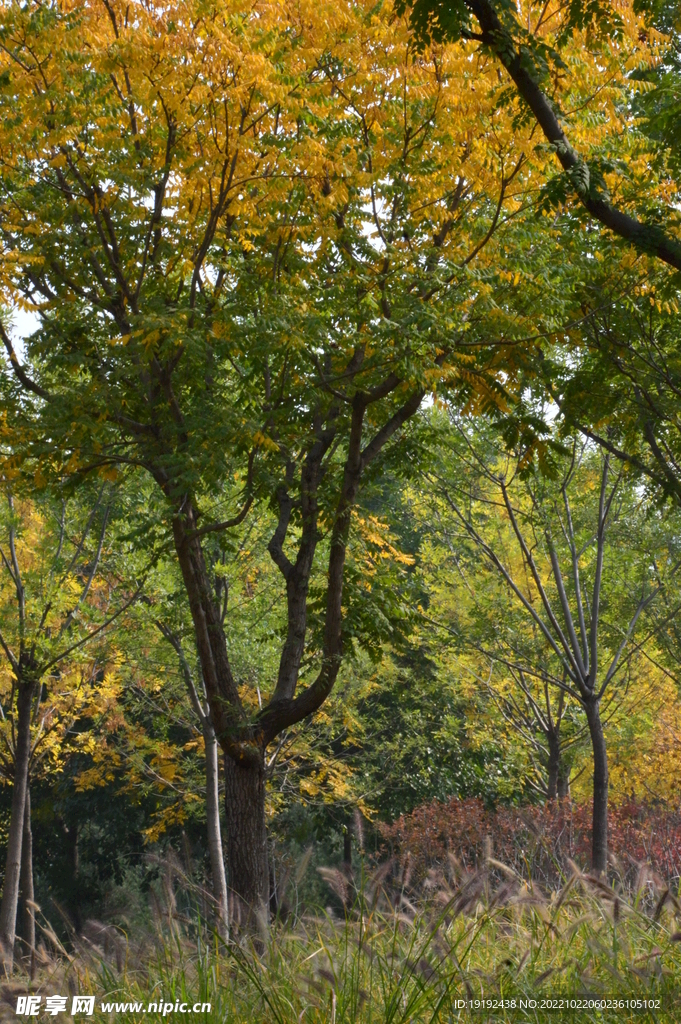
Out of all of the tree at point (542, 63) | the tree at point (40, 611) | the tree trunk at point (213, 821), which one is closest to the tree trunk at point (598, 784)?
the tree trunk at point (213, 821)

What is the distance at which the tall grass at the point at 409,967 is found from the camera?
3.90m

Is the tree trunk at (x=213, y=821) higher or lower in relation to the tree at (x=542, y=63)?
lower

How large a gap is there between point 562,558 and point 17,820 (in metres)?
8.42

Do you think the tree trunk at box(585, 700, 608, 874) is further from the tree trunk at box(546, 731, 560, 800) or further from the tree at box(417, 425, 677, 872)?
the tree trunk at box(546, 731, 560, 800)

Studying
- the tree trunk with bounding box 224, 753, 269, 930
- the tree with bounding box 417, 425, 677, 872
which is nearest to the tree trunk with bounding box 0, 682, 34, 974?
the tree trunk with bounding box 224, 753, 269, 930

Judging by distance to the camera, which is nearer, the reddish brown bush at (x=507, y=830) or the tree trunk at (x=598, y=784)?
the tree trunk at (x=598, y=784)

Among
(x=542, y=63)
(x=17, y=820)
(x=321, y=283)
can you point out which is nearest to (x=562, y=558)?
(x=321, y=283)

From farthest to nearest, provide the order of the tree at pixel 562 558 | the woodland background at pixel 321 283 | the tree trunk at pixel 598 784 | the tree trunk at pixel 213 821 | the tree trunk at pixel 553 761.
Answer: the tree trunk at pixel 553 761
the tree trunk at pixel 213 821
the tree at pixel 562 558
the tree trunk at pixel 598 784
the woodland background at pixel 321 283

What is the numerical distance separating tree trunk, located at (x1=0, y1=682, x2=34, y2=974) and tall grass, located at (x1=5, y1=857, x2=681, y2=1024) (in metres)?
8.78

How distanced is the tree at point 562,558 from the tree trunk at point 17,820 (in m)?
6.37

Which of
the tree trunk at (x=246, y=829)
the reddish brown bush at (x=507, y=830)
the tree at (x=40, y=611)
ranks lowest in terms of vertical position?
the reddish brown bush at (x=507, y=830)

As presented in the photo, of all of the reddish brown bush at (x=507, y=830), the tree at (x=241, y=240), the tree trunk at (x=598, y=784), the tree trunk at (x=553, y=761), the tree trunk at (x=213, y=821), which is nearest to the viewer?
the tree at (x=241, y=240)

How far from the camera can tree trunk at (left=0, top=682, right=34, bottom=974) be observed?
13.0 metres

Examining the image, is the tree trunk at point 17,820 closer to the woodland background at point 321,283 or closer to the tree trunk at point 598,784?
the woodland background at point 321,283
